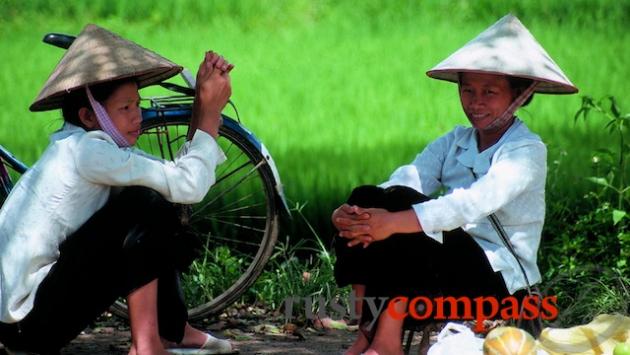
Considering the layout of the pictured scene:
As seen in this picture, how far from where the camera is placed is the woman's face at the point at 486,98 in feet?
15.4

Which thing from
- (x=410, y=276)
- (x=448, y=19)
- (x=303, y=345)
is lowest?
(x=303, y=345)

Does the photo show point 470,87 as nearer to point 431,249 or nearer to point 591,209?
point 431,249

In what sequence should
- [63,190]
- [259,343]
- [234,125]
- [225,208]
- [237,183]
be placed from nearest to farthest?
[63,190], [259,343], [234,125], [237,183], [225,208]

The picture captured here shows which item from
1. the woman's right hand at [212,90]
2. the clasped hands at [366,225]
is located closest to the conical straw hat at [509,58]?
the clasped hands at [366,225]

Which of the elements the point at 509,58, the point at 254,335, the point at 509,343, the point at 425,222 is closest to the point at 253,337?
the point at 254,335

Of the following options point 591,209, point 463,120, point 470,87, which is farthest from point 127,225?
point 463,120

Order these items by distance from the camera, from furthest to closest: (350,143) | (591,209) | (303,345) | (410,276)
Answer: (350,143)
(591,209)
(303,345)
(410,276)

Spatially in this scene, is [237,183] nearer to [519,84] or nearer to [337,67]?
[519,84]

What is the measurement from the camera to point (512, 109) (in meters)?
4.70

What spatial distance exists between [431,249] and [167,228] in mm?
821

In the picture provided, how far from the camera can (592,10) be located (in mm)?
8062

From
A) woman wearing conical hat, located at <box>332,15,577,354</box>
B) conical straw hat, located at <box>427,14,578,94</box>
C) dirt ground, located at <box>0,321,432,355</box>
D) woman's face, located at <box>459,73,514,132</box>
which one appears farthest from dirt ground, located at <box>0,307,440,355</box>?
conical straw hat, located at <box>427,14,578,94</box>

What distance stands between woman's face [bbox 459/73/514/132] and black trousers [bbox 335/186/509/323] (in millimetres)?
332

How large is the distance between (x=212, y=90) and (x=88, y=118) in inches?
16.0
